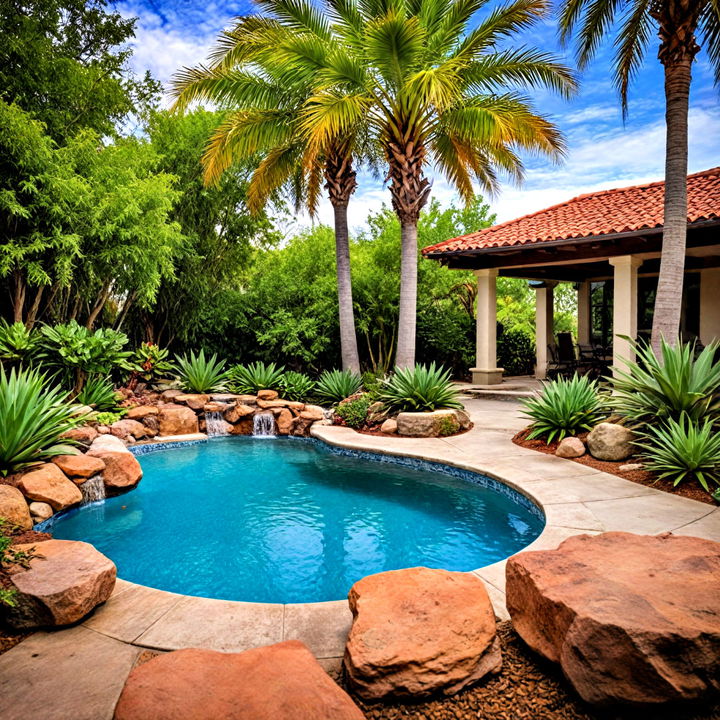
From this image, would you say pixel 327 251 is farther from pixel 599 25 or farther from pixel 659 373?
pixel 659 373

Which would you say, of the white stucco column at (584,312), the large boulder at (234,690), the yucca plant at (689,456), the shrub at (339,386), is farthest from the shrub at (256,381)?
the white stucco column at (584,312)

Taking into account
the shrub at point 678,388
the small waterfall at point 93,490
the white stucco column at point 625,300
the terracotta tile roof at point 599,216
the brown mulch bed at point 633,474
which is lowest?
the small waterfall at point 93,490

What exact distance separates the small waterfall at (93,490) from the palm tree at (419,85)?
6057 mm

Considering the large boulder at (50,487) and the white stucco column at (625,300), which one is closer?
the large boulder at (50,487)

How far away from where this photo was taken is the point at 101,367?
9867mm

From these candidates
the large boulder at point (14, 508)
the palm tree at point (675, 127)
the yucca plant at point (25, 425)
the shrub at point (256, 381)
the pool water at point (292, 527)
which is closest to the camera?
the pool water at point (292, 527)

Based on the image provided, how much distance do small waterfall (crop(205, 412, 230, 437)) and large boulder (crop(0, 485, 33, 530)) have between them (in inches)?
229

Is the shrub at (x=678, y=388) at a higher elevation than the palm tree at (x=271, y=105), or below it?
below

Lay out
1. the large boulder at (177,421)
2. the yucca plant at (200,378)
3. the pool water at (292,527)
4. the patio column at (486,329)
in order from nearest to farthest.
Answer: the pool water at (292,527)
the large boulder at (177,421)
the yucca plant at (200,378)
the patio column at (486,329)

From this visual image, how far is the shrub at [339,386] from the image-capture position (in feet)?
37.8

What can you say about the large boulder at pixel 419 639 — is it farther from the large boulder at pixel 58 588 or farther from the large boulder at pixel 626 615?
the large boulder at pixel 58 588

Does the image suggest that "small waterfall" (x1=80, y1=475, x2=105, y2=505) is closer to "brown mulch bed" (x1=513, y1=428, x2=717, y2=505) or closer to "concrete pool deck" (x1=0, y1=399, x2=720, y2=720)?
"concrete pool deck" (x1=0, y1=399, x2=720, y2=720)

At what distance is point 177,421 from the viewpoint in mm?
9992

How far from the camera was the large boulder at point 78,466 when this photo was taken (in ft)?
19.4
